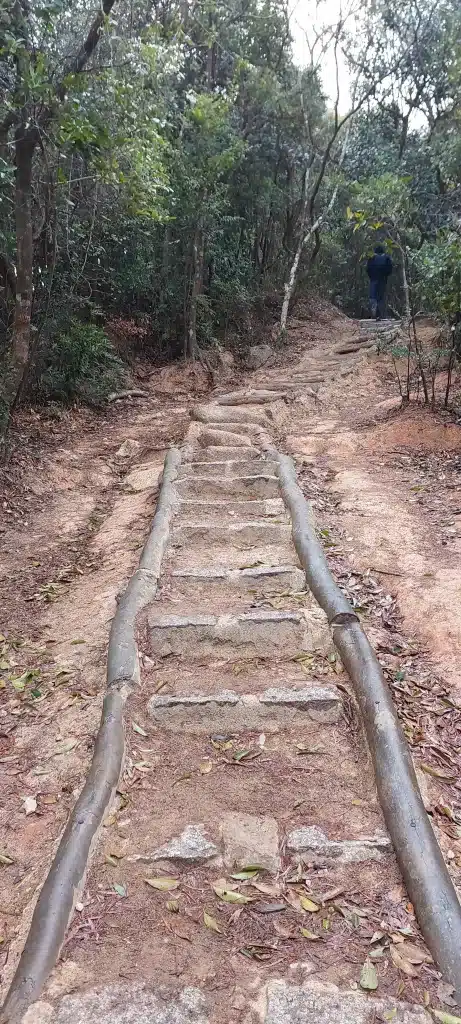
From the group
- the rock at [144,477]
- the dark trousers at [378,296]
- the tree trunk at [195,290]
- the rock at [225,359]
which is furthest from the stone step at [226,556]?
the dark trousers at [378,296]

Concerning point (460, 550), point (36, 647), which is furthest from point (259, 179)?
point (36, 647)

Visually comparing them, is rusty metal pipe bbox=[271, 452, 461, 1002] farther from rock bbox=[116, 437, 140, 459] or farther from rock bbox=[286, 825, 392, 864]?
rock bbox=[116, 437, 140, 459]

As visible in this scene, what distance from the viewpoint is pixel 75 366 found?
29.5 feet

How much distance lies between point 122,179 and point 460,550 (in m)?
4.91

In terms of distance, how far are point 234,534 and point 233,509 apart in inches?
22.3

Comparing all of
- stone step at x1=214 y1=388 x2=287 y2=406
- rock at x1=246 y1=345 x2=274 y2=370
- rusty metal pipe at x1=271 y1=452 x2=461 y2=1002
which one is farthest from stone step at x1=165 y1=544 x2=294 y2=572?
rock at x1=246 y1=345 x2=274 y2=370

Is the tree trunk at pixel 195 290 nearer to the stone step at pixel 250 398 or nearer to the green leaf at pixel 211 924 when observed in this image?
the stone step at pixel 250 398

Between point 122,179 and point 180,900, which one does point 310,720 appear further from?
A: point 122,179

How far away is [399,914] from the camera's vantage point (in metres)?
2.16

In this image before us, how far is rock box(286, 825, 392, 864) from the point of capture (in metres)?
2.39

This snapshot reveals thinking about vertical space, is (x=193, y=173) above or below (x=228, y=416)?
above

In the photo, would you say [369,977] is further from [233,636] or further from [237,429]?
[237,429]

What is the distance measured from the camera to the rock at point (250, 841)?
7.79ft

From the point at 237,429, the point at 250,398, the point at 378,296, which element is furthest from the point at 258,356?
the point at 237,429
